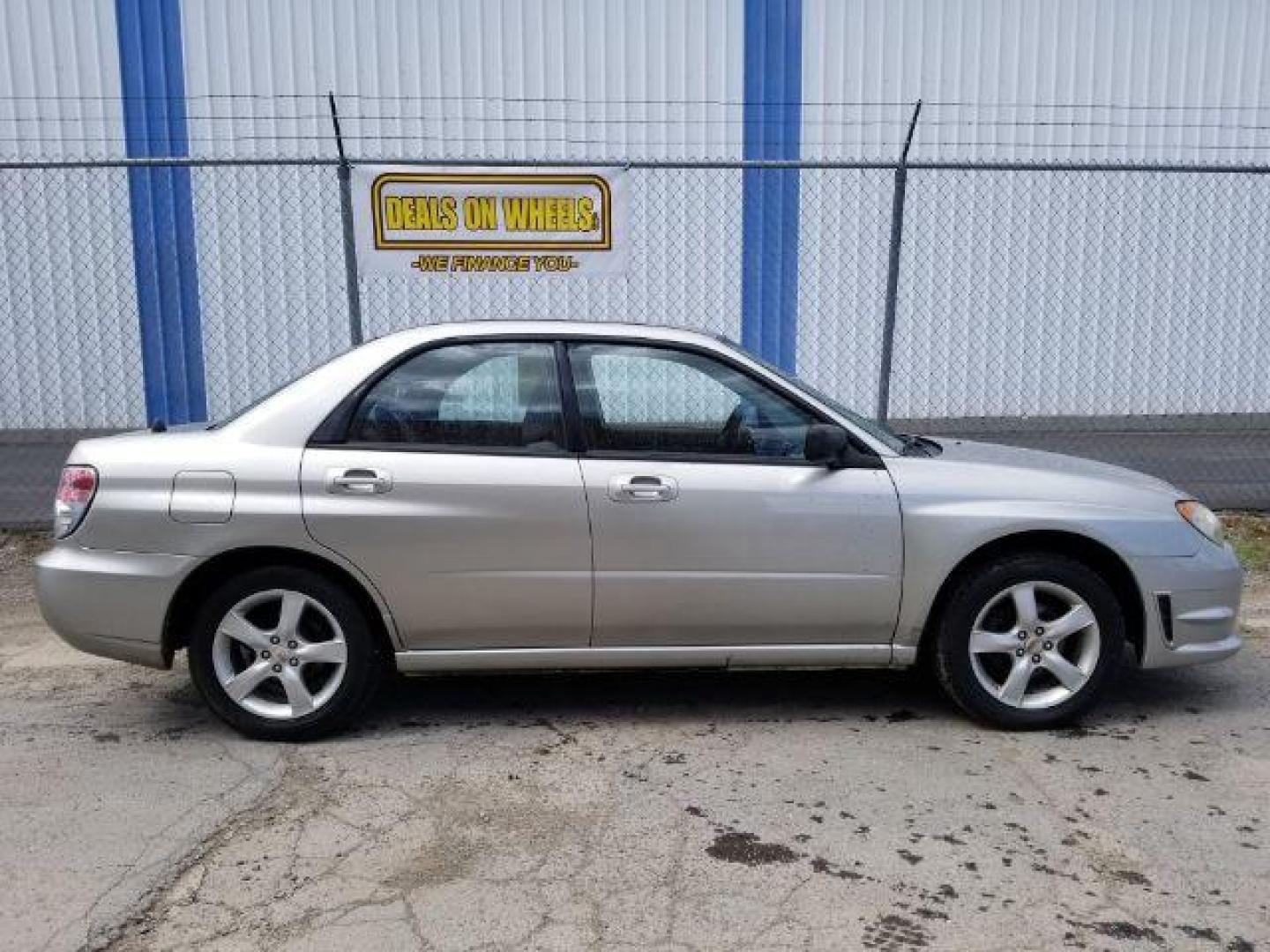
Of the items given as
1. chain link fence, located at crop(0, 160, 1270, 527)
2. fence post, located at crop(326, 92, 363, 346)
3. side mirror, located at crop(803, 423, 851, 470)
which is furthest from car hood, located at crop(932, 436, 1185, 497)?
chain link fence, located at crop(0, 160, 1270, 527)

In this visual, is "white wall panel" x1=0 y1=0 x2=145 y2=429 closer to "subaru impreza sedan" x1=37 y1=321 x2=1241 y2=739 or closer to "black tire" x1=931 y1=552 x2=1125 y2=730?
"subaru impreza sedan" x1=37 y1=321 x2=1241 y2=739

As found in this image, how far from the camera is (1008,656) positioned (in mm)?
4152

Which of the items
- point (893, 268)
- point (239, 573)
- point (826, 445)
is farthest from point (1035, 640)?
point (893, 268)

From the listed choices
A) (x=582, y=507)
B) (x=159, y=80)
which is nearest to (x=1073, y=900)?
(x=582, y=507)

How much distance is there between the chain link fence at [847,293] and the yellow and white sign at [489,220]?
3.47 m

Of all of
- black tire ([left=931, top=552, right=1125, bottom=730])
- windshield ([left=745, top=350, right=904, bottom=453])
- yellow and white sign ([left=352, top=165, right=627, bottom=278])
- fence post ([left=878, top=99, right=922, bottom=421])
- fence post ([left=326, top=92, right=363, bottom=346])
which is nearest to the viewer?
black tire ([left=931, top=552, right=1125, bottom=730])

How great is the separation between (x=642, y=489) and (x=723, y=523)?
32 centimetres

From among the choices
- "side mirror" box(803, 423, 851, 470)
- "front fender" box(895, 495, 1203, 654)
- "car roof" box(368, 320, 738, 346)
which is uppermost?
"car roof" box(368, 320, 738, 346)

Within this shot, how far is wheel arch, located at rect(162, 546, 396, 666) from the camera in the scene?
3924 mm

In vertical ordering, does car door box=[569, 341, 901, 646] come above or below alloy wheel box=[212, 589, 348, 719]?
above

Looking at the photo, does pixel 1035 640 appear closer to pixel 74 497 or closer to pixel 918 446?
pixel 918 446

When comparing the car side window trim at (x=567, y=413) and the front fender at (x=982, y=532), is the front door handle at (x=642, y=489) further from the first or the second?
the front fender at (x=982, y=532)

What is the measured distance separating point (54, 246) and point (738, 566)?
8892 millimetres

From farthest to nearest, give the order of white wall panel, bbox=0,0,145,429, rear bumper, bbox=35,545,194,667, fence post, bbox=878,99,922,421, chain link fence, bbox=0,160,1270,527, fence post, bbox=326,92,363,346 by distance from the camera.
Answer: chain link fence, bbox=0,160,1270,527 → white wall panel, bbox=0,0,145,429 → fence post, bbox=878,99,922,421 → fence post, bbox=326,92,363,346 → rear bumper, bbox=35,545,194,667
